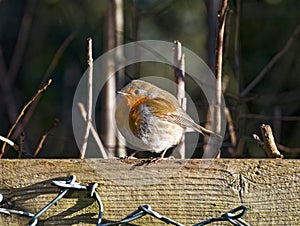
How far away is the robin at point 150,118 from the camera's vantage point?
114 inches

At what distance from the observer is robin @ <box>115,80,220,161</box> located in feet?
9.52

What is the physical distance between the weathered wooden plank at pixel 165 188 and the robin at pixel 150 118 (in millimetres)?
872

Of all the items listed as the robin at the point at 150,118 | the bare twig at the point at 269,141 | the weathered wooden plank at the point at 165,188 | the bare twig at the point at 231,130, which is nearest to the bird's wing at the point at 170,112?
the robin at the point at 150,118

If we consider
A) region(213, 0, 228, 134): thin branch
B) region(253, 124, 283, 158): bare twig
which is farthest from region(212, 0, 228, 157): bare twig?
region(253, 124, 283, 158): bare twig

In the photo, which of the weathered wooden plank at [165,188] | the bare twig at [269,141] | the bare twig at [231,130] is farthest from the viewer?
the bare twig at [231,130]

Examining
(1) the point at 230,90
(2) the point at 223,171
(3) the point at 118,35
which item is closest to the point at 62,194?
(2) the point at 223,171

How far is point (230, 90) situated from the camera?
15.1ft

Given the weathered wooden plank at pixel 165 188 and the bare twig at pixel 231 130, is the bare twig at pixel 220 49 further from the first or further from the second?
the weathered wooden plank at pixel 165 188

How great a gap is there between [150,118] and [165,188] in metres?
1.00

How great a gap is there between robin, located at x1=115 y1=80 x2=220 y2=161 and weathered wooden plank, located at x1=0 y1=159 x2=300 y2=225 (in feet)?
2.86

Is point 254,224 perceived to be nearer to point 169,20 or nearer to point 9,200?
point 9,200

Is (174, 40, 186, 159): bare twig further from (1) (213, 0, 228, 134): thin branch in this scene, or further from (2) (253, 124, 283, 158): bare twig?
(2) (253, 124, 283, 158): bare twig

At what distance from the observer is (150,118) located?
9.70 ft

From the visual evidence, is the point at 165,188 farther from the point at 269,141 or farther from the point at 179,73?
the point at 179,73
